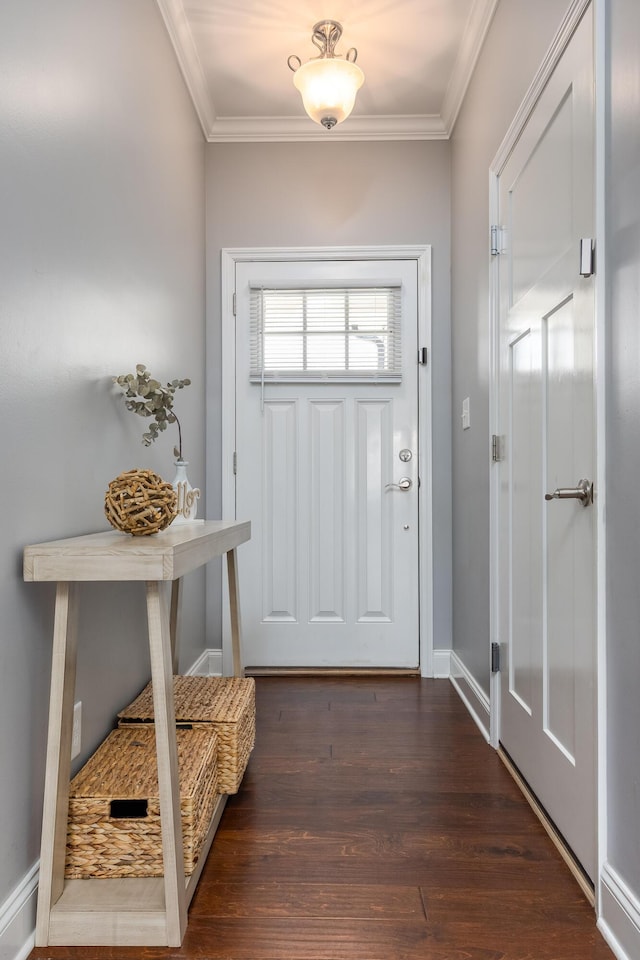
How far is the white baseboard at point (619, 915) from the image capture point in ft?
3.79

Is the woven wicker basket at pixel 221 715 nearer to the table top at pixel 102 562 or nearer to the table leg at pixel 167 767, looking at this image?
the table leg at pixel 167 767

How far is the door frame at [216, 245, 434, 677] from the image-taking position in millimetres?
3029

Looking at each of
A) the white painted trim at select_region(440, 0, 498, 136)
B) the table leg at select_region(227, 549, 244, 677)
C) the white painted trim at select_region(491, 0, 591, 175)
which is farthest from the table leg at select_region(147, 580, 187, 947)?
the white painted trim at select_region(440, 0, 498, 136)

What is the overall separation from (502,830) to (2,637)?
1298 mm

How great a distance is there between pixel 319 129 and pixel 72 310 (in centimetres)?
204

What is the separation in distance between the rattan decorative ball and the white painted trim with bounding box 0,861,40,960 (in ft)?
2.27

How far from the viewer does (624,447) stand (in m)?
1.24

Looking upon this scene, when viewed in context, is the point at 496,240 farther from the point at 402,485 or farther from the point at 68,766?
the point at 68,766

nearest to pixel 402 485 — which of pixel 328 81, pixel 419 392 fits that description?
pixel 419 392

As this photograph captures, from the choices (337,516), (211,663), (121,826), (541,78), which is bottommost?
(211,663)

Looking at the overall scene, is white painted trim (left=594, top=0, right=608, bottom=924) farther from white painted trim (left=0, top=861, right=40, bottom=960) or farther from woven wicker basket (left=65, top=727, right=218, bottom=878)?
white painted trim (left=0, top=861, right=40, bottom=960)

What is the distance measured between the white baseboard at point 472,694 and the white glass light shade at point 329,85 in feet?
7.22

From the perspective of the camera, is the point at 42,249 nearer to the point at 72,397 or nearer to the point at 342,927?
the point at 72,397

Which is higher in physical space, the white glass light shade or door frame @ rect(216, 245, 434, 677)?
the white glass light shade
